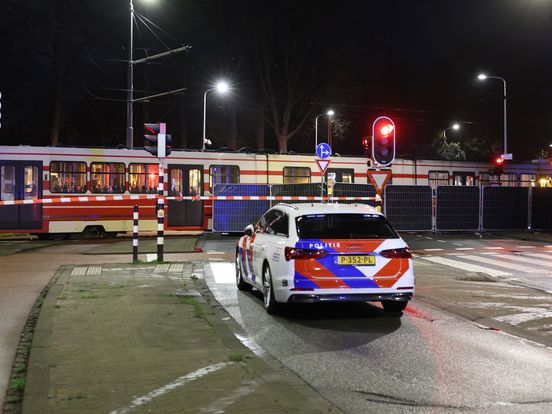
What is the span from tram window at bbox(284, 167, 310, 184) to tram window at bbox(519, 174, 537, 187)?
38.0 ft

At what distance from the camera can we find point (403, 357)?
6680 mm

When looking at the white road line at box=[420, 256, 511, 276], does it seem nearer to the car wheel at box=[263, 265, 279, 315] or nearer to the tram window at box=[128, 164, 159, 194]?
the car wheel at box=[263, 265, 279, 315]

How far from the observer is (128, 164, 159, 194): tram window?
2300 centimetres

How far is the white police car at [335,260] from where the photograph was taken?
839 centimetres

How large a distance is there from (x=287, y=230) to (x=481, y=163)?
Answer: 22.5 metres

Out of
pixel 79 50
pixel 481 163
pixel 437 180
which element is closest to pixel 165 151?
pixel 437 180

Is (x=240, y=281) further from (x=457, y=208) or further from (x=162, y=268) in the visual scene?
(x=457, y=208)

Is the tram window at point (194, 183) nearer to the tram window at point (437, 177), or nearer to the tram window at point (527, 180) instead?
the tram window at point (437, 177)

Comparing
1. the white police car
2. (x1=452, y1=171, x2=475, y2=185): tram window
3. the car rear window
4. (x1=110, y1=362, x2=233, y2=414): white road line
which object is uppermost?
(x1=452, y1=171, x2=475, y2=185): tram window

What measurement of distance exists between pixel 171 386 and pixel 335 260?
142 inches

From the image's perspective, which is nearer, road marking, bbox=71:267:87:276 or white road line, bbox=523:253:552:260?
road marking, bbox=71:267:87:276

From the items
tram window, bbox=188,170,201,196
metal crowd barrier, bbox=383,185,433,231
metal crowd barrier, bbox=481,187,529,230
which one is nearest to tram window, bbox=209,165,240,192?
tram window, bbox=188,170,201,196

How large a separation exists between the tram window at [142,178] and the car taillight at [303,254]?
15.6 metres

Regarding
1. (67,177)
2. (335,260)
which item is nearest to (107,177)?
(67,177)
